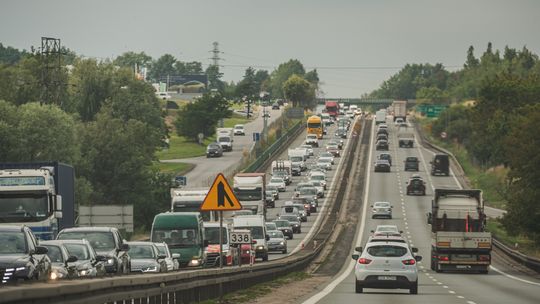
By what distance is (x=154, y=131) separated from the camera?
420ft

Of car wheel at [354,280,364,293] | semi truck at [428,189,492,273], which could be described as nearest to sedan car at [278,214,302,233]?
semi truck at [428,189,492,273]

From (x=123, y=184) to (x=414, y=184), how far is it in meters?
25.1

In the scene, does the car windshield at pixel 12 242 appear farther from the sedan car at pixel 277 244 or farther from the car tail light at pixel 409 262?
the sedan car at pixel 277 244

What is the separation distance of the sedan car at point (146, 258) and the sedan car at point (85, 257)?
5.32 metres

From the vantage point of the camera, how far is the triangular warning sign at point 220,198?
29.5 metres

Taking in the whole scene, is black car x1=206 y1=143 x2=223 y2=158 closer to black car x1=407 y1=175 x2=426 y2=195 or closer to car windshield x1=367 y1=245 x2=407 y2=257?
black car x1=407 y1=175 x2=426 y2=195

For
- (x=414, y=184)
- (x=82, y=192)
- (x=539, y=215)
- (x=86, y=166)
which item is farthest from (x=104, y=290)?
(x=414, y=184)

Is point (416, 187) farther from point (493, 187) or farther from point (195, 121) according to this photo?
point (195, 121)

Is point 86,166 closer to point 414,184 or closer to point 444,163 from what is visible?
point 414,184

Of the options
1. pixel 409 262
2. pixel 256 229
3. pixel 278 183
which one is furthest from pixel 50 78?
pixel 409 262

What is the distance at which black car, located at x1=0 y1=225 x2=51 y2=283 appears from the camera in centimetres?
2322

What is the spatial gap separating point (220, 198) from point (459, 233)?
27620 millimetres

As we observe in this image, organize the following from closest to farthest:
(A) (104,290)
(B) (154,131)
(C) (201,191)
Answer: (A) (104,290) → (C) (201,191) → (B) (154,131)

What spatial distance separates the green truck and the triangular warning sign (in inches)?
619
